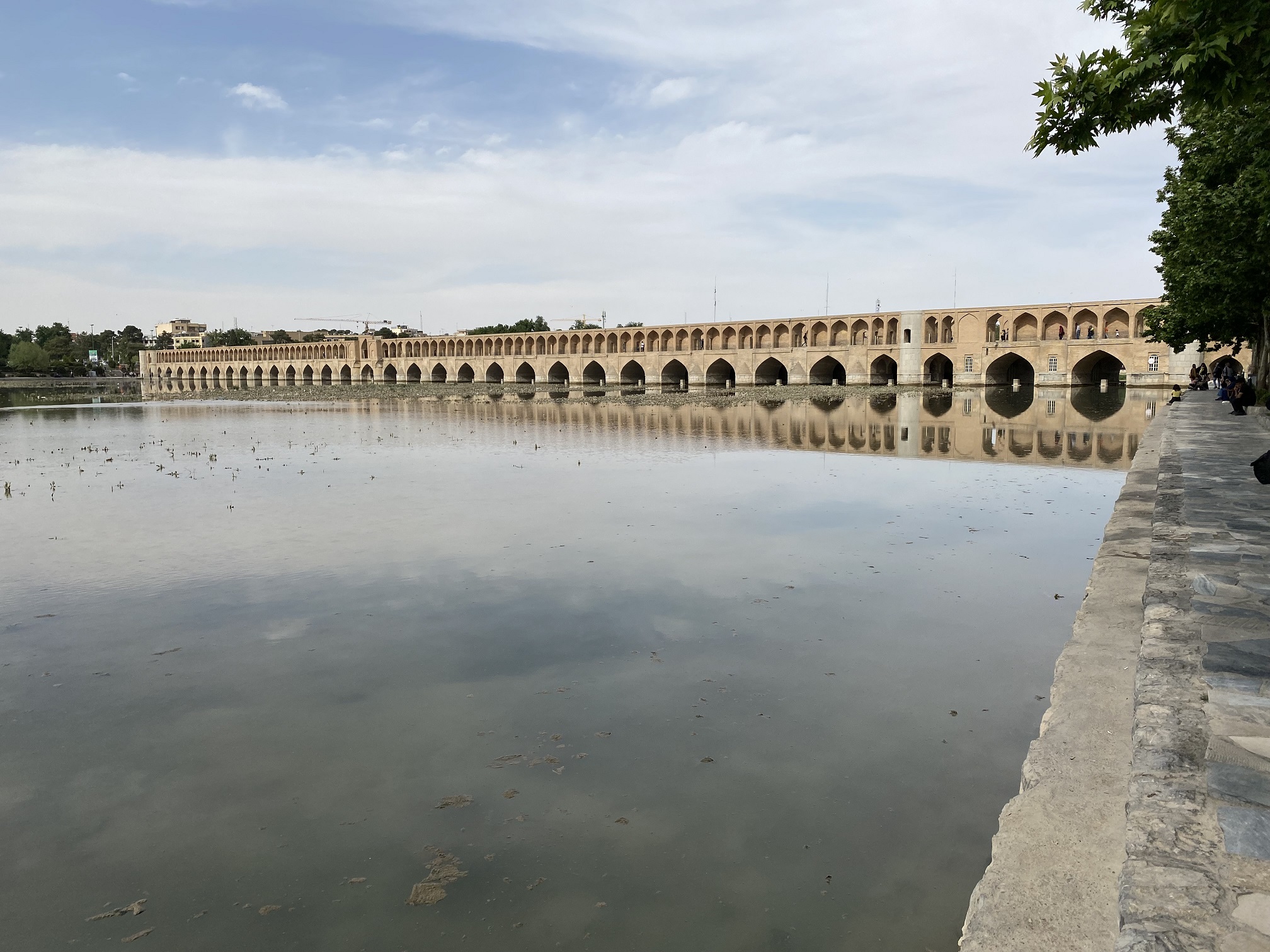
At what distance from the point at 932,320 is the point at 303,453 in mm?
44827

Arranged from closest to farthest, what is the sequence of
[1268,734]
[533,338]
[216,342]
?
1. [1268,734]
2. [533,338]
3. [216,342]

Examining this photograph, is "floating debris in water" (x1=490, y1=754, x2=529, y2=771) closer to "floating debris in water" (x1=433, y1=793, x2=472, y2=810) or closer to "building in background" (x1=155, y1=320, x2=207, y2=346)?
"floating debris in water" (x1=433, y1=793, x2=472, y2=810)

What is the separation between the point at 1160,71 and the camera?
17.2 feet

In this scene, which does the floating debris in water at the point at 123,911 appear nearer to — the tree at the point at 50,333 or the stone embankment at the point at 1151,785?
the stone embankment at the point at 1151,785

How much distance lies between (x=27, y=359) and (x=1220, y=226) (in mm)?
109629

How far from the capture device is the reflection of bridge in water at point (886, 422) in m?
14.9

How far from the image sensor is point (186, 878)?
2.67 metres

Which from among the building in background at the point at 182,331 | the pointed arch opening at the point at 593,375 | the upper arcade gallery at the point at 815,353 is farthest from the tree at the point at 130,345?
the pointed arch opening at the point at 593,375

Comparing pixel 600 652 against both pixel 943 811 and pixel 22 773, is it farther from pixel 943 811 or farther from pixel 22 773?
pixel 22 773

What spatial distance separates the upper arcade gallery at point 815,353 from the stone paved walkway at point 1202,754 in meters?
44.7

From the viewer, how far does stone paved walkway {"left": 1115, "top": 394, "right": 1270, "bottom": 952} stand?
185cm

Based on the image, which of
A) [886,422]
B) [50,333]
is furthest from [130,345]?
[886,422]

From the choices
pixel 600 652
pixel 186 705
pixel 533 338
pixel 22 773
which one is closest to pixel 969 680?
pixel 600 652

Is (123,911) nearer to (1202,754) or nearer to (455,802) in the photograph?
(455,802)
